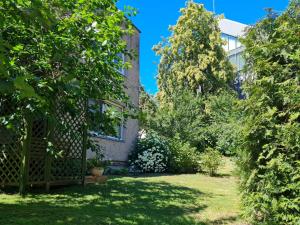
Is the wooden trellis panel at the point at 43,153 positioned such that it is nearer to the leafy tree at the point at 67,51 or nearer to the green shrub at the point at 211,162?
the leafy tree at the point at 67,51

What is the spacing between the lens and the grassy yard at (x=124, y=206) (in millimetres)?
6383

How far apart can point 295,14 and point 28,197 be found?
6820 millimetres

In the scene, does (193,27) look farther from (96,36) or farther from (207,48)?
(96,36)

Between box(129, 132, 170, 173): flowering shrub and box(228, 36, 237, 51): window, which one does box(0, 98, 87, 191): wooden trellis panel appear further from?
box(228, 36, 237, 51): window

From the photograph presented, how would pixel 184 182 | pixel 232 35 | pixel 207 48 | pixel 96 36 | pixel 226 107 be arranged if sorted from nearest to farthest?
pixel 96 36
pixel 184 182
pixel 226 107
pixel 207 48
pixel 232 35

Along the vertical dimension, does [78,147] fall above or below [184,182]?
above

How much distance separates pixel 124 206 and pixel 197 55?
23.1 meters

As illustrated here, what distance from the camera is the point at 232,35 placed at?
3278 centimetres

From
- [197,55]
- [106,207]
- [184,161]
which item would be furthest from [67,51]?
[197,55]

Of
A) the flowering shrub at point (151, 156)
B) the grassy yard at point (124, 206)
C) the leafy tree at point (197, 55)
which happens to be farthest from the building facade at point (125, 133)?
the leafy tree at point (197, 55)

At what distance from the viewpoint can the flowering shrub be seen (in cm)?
1620

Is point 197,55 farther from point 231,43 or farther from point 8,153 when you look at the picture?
point 8,153

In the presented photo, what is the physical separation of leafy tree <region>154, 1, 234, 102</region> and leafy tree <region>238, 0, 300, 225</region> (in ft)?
69.8

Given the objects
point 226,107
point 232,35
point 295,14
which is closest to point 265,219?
point 295,14
